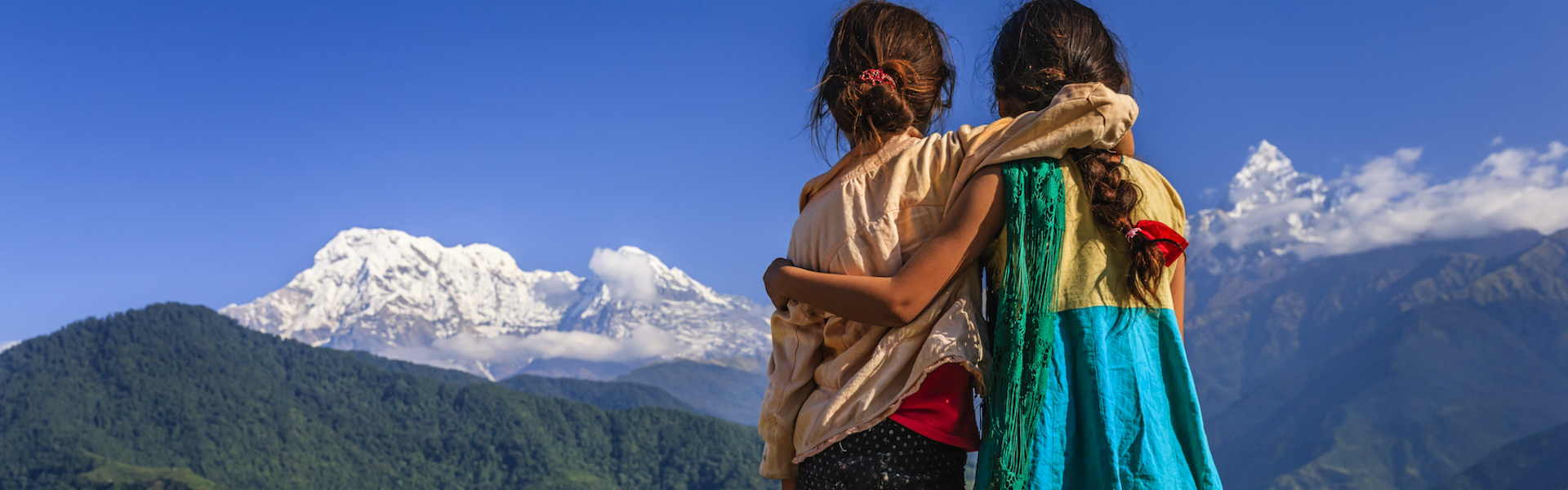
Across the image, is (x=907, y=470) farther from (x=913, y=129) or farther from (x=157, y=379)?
(x=157, y=379)

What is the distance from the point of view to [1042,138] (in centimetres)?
207

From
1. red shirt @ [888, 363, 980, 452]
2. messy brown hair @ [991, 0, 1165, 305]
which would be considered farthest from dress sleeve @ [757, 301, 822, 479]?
messy brown hair @ [991, 0, 1165, 305]

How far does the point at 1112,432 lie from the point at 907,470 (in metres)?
0.42

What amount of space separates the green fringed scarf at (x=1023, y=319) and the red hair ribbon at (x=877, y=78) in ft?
1.34

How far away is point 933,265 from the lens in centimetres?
208

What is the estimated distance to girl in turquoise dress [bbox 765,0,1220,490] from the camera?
2031mm

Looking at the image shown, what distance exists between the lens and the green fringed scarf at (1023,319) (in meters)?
2.02

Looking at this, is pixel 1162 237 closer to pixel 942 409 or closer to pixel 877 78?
pixel 942 409

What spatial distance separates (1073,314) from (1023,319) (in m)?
0.14

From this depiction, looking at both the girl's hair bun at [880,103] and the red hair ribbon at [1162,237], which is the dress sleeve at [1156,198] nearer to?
the red hair ribbon at [1162,237]

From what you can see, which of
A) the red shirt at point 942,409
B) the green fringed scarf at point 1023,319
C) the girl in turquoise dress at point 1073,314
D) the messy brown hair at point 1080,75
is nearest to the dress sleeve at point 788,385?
the girl in turquoise dress at point 1073,314

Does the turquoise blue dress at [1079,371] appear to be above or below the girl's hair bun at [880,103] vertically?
below

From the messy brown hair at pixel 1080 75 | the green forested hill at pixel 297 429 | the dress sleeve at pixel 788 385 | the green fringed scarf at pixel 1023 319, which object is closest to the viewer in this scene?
the green fringed scarf at pixel 1023 319

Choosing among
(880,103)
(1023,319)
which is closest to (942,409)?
(1023,319)
